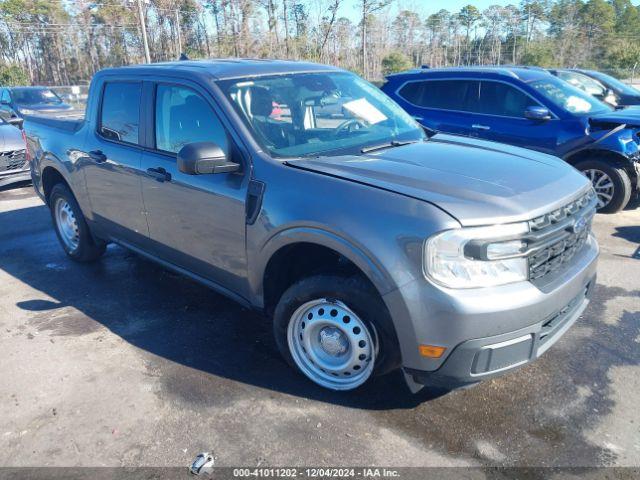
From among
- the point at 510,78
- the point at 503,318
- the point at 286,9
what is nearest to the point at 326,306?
the point at 503,318

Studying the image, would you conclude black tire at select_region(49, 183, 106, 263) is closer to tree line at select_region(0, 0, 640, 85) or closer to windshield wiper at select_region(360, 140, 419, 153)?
windshield wiper at select_region(360, 140, 419, 153)

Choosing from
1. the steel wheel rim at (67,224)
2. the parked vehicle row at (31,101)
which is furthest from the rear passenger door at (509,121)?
the parked vehicle row at (31,101)

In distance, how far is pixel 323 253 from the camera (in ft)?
10.4

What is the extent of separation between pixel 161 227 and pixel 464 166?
88.2 inches

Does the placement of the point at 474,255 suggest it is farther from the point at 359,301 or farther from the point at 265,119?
the point at 265,119

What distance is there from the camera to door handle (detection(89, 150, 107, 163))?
439 centimetres

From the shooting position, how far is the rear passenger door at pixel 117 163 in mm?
4094

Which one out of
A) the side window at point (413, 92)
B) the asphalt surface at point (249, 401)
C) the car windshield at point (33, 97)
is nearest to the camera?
the asphalt surface at point (249, 401)

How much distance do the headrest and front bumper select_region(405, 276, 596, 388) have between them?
73.7 inches

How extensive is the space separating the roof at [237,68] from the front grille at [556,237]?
214 cm

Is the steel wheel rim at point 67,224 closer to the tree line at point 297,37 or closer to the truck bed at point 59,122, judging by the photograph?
the truck bed at point 59,122

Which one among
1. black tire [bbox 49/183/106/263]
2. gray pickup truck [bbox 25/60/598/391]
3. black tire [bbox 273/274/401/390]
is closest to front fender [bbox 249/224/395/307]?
gray pickup truck [bbox 25/60/598/391]

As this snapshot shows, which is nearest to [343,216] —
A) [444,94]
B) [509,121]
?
[509,121]

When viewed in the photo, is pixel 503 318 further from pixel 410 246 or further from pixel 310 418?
pixel 310 418
